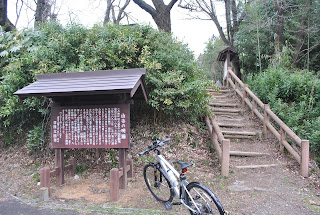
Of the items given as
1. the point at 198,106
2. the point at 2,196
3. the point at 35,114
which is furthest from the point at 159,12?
the point at 2,196

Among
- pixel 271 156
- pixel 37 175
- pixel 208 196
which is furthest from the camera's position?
pixel 271 156

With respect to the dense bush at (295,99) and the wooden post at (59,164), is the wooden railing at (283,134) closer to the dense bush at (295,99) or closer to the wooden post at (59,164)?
the dense bush at (295,99)

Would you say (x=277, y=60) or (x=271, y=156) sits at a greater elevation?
(x=277, y=60)

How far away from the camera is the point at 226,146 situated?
540 cm

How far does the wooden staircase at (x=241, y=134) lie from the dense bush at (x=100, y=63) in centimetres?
132

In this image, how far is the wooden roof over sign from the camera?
13.7 feet

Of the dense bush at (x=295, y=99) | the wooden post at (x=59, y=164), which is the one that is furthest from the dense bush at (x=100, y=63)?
the dense bush at (x=295, y=99)

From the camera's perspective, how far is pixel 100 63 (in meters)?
6.47

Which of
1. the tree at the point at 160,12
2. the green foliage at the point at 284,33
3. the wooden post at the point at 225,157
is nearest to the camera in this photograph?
the wooden post at the point at 225,157

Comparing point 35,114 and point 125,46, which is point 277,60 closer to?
point 125,46

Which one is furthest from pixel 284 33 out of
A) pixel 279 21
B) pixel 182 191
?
pixel 182 191

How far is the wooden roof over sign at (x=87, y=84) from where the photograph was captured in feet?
13.7

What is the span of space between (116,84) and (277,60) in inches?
390

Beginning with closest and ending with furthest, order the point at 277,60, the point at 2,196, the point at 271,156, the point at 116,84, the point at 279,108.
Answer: the point at 116,84 → the point at 2,196 → the point at 271,156 → the point at 279,108 → the point at 277,60
